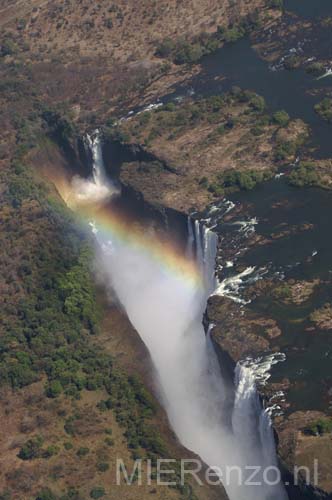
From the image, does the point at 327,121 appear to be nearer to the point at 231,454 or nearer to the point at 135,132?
the point at 135,132

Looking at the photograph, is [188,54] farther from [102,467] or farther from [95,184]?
[102,467]

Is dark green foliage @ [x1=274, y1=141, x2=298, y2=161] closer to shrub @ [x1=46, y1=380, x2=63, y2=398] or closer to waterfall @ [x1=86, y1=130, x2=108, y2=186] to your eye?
waterfall @ [x1=86, y1=130, x2=108, y2=186]

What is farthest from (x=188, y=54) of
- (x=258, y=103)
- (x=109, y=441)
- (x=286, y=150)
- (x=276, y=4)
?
(x=109, y=441)

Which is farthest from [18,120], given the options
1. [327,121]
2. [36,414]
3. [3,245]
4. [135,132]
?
[36,414]

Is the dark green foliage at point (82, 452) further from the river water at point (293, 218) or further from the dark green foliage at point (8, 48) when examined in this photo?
the dark green foliage at point (8, 48)

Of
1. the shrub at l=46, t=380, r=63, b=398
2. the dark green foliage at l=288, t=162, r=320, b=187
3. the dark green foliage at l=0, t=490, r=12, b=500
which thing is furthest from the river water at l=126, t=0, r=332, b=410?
the dark green foliage at l=0, t=490, r=12, b=500

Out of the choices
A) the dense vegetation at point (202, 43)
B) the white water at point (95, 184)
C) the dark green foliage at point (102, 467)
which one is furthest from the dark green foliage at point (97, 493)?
the dense vegetation at point (202, 43)

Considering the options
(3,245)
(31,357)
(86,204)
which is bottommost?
(31,357)
